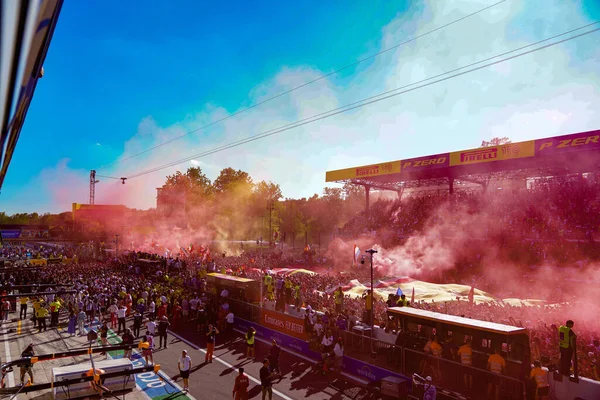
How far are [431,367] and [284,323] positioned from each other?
875 cm

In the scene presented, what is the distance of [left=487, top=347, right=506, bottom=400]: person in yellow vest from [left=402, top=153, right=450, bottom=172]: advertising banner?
2802 cm

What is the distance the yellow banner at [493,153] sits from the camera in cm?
3252

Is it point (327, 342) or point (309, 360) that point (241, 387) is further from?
point (309, 360)

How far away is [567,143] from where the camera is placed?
100 feet

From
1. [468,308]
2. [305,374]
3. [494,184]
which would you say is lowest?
[305,374]

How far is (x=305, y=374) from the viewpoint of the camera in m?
16.5

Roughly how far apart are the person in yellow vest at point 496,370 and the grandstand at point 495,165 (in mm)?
24803

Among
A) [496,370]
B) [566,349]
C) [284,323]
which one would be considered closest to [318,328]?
[284,323]

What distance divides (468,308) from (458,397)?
23.3 ft

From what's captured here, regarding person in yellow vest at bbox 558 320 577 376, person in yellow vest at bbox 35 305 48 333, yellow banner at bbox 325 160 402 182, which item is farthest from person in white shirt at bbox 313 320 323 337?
yellow banner at bbox 325 160 402 182

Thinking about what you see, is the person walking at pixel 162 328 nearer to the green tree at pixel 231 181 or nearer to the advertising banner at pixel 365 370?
the advertising banner at pixel 365 370

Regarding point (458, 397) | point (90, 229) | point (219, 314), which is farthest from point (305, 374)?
point (90, 229)

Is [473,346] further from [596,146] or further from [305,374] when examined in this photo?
[596,146]

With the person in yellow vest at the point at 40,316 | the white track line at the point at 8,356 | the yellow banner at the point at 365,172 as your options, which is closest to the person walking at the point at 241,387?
the white track line at the point at 8,356
